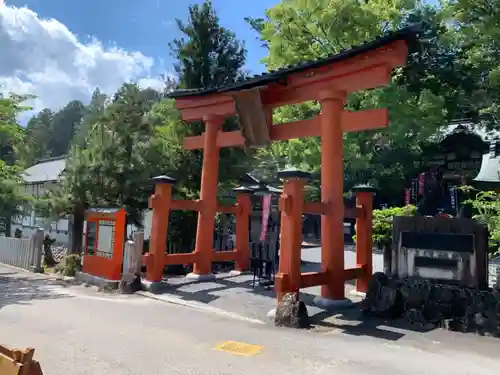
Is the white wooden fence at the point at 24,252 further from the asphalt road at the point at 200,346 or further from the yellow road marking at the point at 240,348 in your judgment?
the yellow road marking at the point at 240,348

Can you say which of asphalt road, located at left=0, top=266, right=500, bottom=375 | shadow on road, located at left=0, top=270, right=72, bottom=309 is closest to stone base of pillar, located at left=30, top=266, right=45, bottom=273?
shadow on road, located at left=0, top=270, right=72, bottom=309

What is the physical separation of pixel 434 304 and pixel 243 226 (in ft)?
23.8

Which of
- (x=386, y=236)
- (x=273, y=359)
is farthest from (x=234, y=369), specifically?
(x=386, y=236)

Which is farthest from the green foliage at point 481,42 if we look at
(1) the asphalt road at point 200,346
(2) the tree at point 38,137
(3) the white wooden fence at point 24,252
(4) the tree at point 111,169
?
(2) the tree at point 38,137

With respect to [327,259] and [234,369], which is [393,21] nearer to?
[327,259]

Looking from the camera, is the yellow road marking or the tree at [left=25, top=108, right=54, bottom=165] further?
the tree at [left=25, top=108, right=54, bottom=165]

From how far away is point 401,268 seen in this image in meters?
9.16

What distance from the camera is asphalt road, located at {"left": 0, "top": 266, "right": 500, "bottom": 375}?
18.7 feet

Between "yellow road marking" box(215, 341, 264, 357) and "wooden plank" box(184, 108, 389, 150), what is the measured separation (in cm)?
513

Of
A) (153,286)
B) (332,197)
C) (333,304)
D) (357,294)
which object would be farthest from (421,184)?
(153,286)

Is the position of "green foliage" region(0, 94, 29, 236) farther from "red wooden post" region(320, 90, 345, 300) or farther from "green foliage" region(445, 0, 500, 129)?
"green foliage" region(445, 0, 500, 129)

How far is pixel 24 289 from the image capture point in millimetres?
12742

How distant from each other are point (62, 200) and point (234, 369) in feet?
45.8

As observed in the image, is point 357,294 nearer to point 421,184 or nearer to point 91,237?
point 91,237
